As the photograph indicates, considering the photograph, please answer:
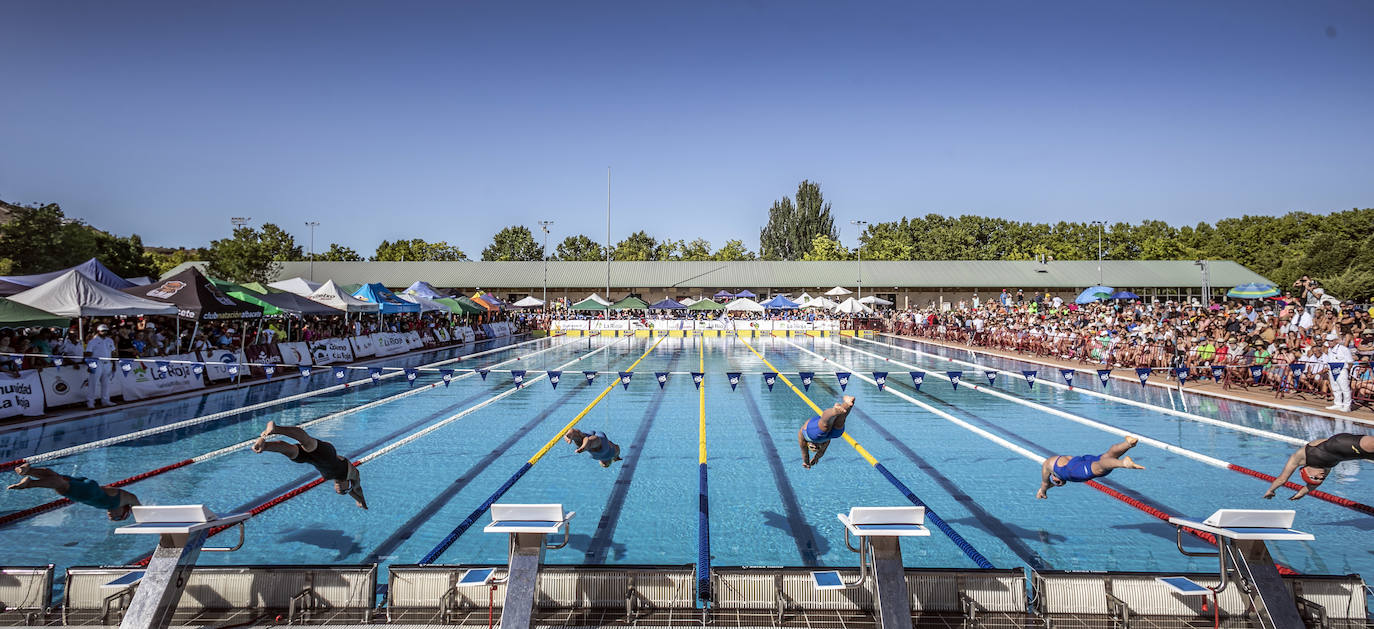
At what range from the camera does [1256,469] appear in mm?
7793

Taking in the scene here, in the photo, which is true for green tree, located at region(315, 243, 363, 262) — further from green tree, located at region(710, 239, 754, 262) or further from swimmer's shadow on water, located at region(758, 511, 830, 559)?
swimmer's shadow on water, located at region(758, 511, 830, 559)

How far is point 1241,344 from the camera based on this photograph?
1450 cm

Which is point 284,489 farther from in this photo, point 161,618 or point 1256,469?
point 1256,469

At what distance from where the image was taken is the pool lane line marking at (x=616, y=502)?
5.74m

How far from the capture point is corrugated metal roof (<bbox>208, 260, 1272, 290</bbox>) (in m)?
50.3

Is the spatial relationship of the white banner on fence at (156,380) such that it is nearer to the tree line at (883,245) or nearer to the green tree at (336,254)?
the tree line at (883,245)

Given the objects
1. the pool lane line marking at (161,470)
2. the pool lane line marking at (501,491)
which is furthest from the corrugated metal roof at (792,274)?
the pool lane line marking at (161,470)

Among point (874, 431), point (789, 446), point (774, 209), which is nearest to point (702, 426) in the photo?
point (789, 446)

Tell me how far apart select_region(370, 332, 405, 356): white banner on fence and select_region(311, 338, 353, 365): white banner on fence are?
132 centimetres

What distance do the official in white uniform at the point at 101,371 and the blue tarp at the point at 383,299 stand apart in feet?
32.6

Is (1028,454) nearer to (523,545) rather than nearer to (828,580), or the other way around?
(828,580)

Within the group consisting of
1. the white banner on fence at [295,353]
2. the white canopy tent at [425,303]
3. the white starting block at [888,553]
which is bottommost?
the white banner on fence at [295,353]

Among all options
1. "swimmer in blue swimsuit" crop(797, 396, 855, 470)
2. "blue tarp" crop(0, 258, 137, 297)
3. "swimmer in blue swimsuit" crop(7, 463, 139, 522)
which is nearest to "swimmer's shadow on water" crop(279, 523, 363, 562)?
"swimmer in blue swimsuit" crop(7, 463, 139, 522)

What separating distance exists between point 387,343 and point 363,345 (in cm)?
186
